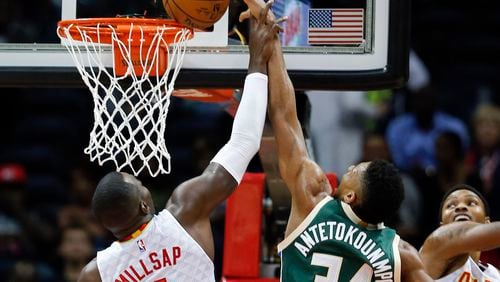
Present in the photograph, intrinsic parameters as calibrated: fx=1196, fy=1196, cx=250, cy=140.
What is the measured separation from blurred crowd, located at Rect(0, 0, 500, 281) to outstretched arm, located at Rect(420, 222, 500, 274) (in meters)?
2.70

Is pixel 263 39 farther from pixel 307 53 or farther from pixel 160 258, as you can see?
pixel 160 258

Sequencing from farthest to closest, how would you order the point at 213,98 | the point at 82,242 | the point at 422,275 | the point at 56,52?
the point at 82,242, the point at 213,98, the point at 56,52, the point at 422,275

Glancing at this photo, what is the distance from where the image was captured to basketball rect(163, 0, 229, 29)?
492 centimetres

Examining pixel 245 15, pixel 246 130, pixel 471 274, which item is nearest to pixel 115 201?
pixel 246 130

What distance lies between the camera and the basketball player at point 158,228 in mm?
4695

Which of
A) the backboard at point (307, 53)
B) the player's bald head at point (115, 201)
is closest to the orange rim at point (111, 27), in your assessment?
the backboard at point (307, 53)

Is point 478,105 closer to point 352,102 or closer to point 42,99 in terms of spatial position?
point 352,102

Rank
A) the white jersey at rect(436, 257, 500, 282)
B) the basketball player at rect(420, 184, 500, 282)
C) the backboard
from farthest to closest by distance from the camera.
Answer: the white jersey at rect(436, 257, 500, 282), the backboard, the basketball player at rect(420, 184, 500, 282)

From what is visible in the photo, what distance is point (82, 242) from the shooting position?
8391 mm

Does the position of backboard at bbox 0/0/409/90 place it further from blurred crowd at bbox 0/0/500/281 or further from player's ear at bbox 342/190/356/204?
blurred crowd at bbox 0/0/500/281

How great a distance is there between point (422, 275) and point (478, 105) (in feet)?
17.5

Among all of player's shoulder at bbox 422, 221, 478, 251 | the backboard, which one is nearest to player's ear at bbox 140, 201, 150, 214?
the backboard

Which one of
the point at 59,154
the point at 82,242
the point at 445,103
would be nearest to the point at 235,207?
the point at 82,242

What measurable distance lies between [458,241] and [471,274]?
13.0 inches
